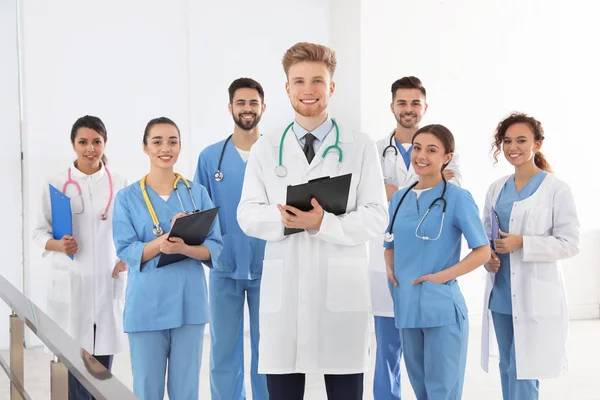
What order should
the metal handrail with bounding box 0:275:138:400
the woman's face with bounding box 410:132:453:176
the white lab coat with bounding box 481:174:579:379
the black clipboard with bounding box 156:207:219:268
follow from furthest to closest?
the white lab coat with bounding box 481:174:579:379 → the woman's face with bounding box 410:132:453:176 → the black clipboard with bounding box 156:207:219:268 → the metal handrail with bounding box 0:275:138:400

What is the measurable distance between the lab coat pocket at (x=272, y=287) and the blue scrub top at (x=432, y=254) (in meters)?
0.68

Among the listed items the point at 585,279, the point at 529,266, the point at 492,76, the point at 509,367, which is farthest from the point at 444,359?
the point at 585,279

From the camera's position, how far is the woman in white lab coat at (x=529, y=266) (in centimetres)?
285

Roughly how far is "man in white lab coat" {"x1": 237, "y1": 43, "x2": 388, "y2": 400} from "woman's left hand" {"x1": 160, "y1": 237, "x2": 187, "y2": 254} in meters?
0.38

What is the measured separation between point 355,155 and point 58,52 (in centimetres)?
338

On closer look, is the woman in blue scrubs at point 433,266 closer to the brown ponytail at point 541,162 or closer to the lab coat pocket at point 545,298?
the lab coat pocket at point 545,298

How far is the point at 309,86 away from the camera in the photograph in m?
2.15

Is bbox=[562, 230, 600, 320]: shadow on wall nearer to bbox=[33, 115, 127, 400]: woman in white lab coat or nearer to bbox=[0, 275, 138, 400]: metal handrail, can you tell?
bbox=[33, 115, 127, 400]: woman in white lab coat

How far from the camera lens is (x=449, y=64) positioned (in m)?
5.62

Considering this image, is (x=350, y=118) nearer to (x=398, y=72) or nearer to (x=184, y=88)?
(x=398, y=72)

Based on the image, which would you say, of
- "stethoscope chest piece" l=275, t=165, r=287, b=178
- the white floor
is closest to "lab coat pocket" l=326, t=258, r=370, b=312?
"stethoscope chest piece" l=275, t=165, r=287, b=178

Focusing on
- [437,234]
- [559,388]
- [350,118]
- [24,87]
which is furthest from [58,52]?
[559,388]

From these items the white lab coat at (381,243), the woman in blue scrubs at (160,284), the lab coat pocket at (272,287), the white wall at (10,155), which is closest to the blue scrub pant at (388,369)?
the white lab coat at (381,243)

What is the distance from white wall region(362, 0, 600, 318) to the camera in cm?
544
